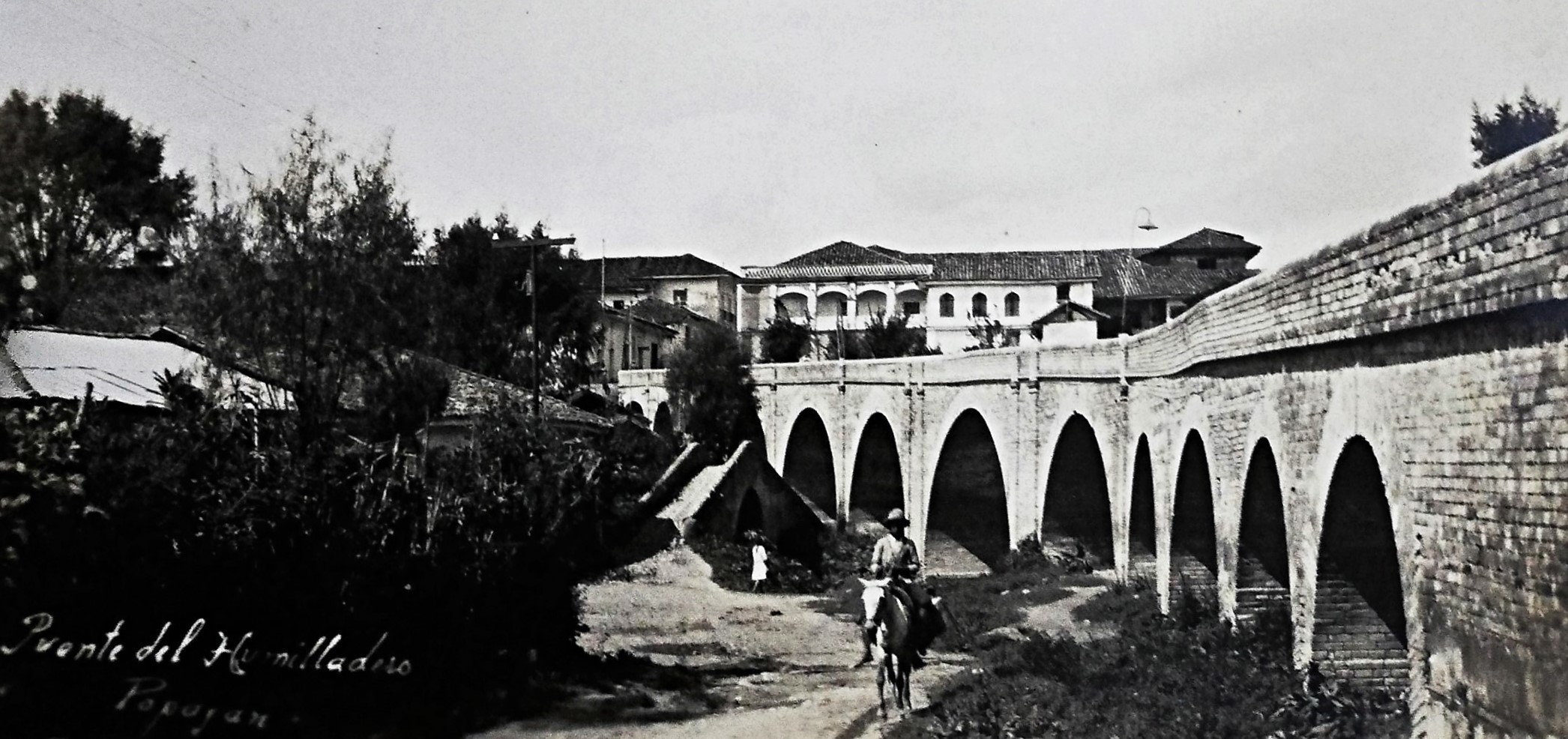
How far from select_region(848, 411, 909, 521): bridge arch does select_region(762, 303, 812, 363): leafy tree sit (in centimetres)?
1595

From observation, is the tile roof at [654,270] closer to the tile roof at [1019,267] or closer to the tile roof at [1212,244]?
the tile roof at [1019,267]

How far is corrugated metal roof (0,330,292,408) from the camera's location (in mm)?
10383

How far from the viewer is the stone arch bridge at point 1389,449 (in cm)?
753

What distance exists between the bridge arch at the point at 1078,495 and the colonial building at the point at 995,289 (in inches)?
824

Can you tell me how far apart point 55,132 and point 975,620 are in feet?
42.7

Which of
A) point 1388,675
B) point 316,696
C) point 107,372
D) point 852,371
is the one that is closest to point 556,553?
point 316,696

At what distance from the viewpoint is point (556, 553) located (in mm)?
12773

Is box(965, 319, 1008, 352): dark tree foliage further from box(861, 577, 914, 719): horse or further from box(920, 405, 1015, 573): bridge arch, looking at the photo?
box(861, 577, 914, 719): horse

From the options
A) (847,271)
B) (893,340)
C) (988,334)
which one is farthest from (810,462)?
(847,271)

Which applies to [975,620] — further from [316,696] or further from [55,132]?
[55,132]

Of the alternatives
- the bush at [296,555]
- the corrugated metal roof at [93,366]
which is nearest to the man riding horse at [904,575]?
the bush at [296,555]

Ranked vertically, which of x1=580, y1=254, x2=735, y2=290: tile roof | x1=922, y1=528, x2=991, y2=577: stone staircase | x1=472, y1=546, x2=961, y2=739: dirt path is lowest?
x1=922, y1=528, x2=991, y2=577: stone staircase

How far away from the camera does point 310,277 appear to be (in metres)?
17.9

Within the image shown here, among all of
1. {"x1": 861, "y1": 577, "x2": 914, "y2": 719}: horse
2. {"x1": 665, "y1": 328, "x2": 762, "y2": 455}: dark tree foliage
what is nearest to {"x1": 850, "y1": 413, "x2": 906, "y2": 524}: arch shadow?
{"x1": 665, "y1": 328, "x2": 762, "y2": 455}: dark tree foliage
